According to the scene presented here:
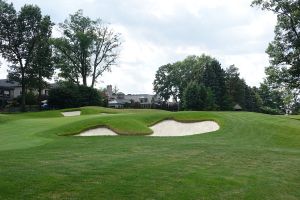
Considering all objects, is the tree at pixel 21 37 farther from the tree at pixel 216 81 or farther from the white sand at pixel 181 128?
the white sand at pixel 181 128

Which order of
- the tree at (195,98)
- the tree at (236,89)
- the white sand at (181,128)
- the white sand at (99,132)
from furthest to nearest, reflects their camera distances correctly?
the tree at (236,89) < the tree at (195,98) < the white sand at (181,128) < the white sand at (99,132)

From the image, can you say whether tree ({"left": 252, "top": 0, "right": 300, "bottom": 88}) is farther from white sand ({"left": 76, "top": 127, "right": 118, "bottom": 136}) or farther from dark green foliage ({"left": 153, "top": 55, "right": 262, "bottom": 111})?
dark green foliage ({"left": 153, "top": 55, "right": 262, "bottom": 111})

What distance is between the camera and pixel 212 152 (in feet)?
62.6

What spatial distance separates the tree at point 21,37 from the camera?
78312 millimetres

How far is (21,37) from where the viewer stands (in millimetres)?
79375

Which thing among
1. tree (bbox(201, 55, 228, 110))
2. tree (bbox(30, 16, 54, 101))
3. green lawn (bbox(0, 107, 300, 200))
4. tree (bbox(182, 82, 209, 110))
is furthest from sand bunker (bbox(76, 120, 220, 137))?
tree (bbox(201, 55, 228, 110))

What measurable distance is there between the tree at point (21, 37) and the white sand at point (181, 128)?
52509 mm

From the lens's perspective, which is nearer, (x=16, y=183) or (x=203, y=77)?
(x=16, y=183)

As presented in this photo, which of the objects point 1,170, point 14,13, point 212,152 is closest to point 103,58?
point 14,13

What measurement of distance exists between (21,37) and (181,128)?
182 ft

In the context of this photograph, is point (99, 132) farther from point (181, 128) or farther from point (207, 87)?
point (207, 87)

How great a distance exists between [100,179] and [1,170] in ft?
10.0

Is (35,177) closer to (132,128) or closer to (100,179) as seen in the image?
(100,179)

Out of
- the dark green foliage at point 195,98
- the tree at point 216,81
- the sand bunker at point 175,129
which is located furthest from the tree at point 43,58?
the sand bunker at point 175,129
